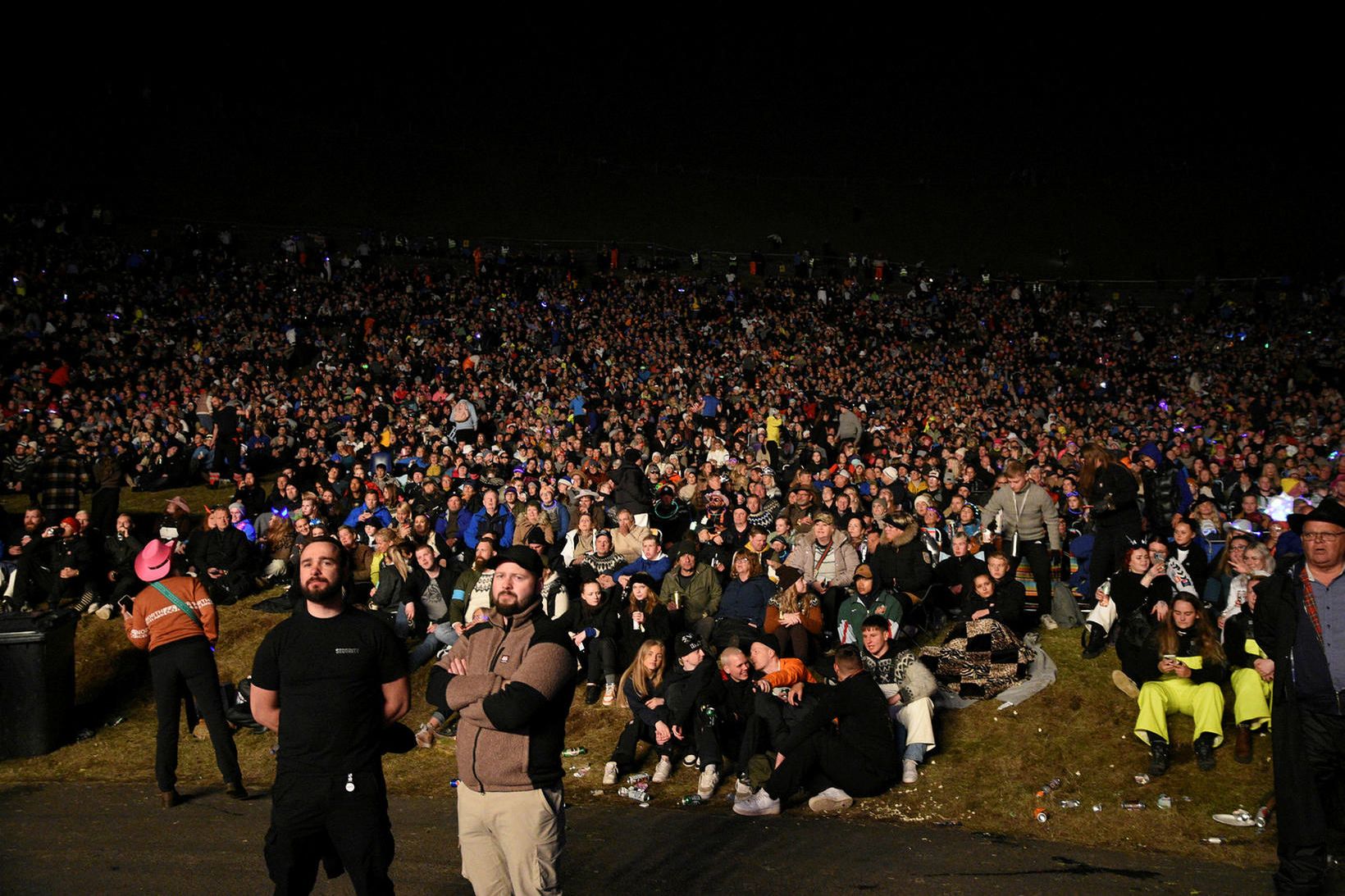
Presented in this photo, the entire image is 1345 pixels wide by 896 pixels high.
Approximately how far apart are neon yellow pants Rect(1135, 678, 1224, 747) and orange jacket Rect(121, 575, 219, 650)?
5.73 m

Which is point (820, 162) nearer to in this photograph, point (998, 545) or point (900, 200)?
point (900, 200)

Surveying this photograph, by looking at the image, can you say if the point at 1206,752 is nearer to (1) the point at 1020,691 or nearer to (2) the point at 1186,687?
(2) the point at 1186,687

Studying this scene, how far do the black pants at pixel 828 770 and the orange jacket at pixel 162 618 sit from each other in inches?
136

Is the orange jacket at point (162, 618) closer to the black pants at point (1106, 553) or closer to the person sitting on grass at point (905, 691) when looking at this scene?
the person sitting on grass at point (905, 691)

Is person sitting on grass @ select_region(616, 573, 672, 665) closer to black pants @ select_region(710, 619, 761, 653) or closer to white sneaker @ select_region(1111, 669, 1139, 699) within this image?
black pants @ select_region(710, 619, 761, 653)

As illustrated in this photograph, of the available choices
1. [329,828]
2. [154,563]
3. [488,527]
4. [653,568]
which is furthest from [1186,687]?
[488,527]

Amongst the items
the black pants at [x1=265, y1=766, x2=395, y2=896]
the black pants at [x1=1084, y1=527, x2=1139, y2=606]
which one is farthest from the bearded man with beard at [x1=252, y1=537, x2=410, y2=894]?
the black pants at [x1=1084, y1=527, x2=1139, y2=606]

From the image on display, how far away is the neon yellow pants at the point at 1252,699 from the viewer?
638cm

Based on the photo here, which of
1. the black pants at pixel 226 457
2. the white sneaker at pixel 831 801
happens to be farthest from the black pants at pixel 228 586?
the white sneaker at pixel 831 801

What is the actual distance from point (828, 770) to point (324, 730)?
3697 millimetres

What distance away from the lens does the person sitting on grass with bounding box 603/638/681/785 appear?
22.9 feet

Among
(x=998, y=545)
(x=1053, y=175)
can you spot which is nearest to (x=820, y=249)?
(x=1053, y=175)

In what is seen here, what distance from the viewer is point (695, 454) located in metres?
15.3

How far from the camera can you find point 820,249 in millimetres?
40281
